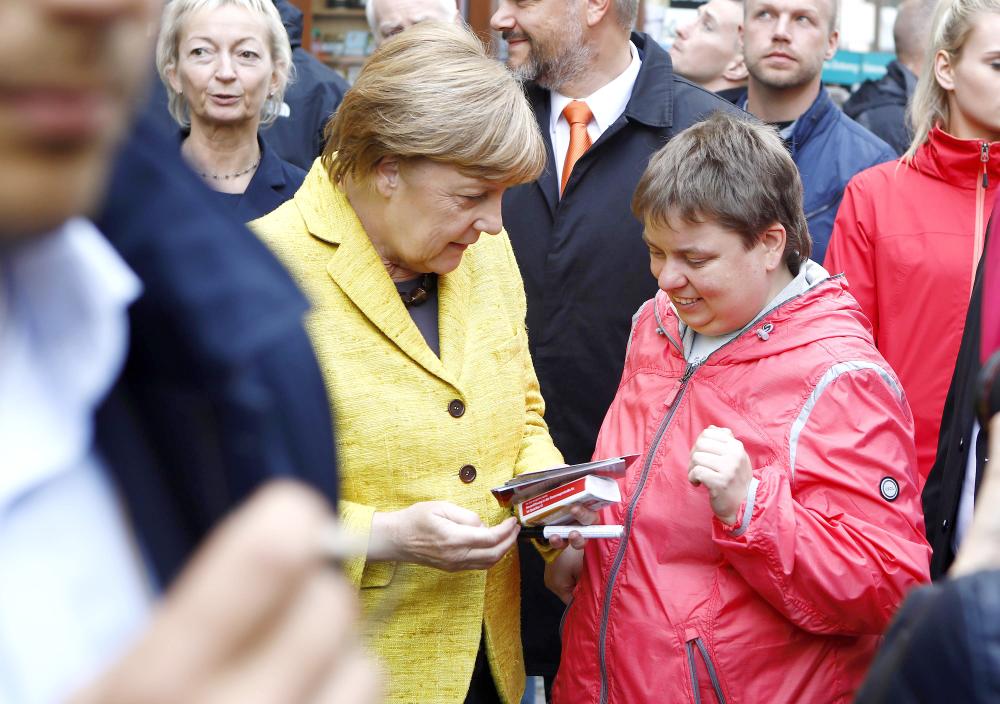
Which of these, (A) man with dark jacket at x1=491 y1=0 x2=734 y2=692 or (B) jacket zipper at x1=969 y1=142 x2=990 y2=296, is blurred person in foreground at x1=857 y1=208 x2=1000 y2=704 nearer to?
(A) man with dark jacket at x1=491 y1=0 x2=734 y2=692

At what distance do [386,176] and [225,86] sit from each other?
170 cm

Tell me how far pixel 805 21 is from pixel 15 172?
14.8 ft

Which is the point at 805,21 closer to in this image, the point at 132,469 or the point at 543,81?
the point at 543,81

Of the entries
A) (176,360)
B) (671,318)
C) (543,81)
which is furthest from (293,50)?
(176,360)

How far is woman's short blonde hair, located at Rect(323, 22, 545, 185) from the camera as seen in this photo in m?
2.57

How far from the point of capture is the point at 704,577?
252cm

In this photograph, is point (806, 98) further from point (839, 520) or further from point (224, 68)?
point (839, 520)

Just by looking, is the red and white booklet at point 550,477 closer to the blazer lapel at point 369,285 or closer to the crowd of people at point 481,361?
the crowd of people at point 481,361

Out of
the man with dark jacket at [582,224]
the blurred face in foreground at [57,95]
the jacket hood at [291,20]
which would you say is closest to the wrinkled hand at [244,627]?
the blurred face in foreground at [57,95]

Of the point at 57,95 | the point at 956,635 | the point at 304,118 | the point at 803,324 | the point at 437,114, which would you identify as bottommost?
the point at 304,118

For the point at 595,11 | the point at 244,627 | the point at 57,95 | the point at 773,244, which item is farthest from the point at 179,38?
the point at 244,627

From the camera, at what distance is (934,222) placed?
3656 millimetres

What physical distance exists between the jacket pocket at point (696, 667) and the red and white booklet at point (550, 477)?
1.21 ft

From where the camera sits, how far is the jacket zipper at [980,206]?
3582 mm
